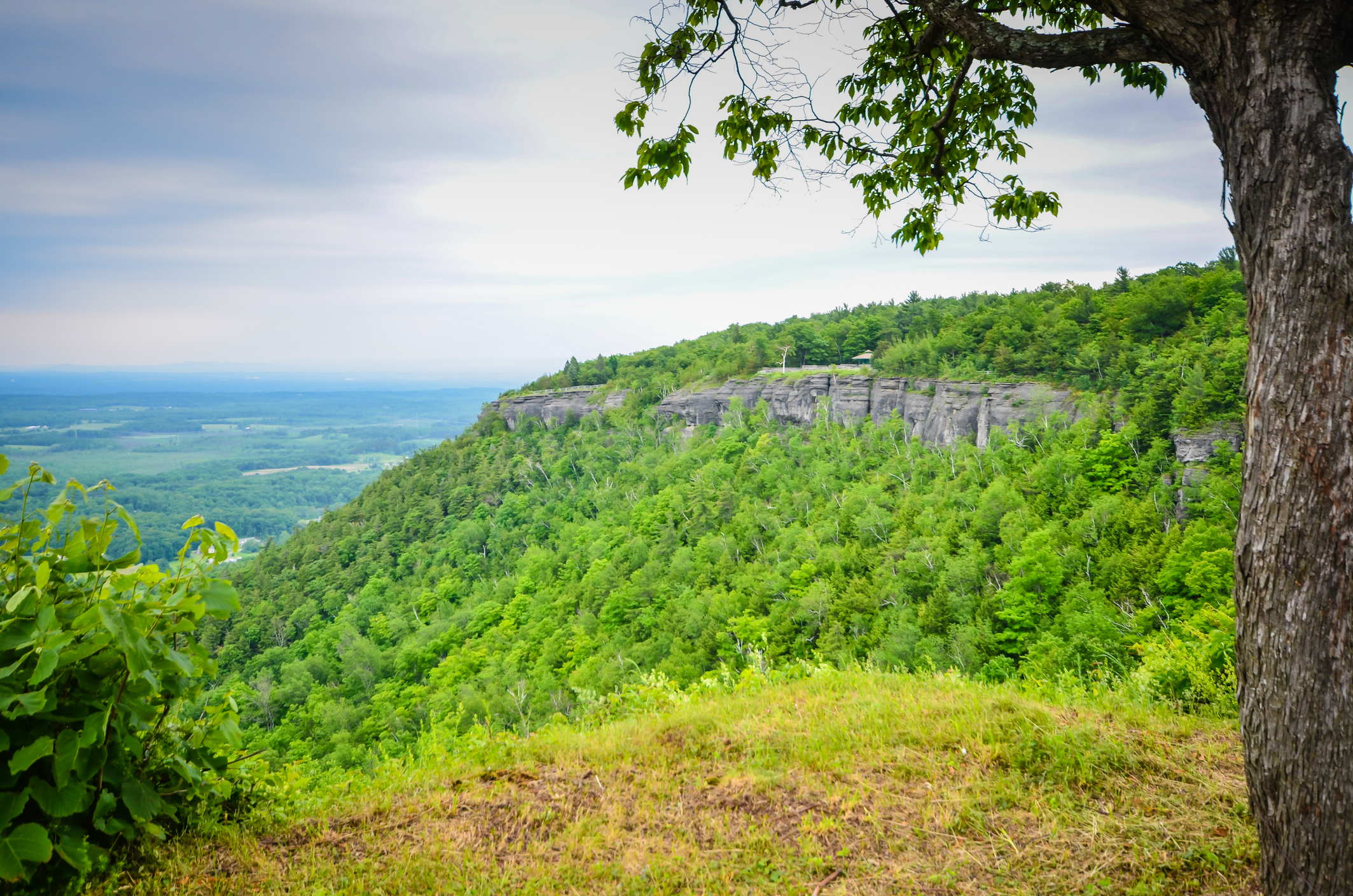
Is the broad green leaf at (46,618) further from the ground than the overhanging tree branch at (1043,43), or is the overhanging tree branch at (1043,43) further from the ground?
the overhanging tree branch at (1043,43)

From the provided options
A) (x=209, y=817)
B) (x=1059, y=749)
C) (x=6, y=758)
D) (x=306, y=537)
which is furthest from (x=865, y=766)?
(x=306, y=537)

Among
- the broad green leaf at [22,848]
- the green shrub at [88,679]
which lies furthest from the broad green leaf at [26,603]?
the broad green leaf at [22,848]

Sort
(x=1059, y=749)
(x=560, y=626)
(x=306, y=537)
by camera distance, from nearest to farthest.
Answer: (x=1059, y=749) < (x=560, y=626) < (x=306, y=537)

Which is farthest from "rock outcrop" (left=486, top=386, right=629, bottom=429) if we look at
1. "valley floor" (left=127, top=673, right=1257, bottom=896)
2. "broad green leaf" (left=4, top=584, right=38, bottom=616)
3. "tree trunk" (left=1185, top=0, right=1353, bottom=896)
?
"tree trunk" (left=1185, top=0, right=1353, bottom=896)

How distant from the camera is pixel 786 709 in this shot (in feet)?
16.0

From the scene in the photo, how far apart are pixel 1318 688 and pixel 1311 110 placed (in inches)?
80.0

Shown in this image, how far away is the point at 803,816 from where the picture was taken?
3273mm

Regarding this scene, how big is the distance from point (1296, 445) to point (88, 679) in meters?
4.37

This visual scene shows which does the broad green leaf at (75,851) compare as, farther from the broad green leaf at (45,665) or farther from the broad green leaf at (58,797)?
the broad green leaf at (45,665)

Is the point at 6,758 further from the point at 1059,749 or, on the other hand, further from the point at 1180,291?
the point at 1180,291

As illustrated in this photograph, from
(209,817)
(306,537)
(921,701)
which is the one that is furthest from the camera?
(306,537)

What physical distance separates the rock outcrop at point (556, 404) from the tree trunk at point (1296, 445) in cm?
7720

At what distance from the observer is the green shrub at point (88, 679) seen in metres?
2.07

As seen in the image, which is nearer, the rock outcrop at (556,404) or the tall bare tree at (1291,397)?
the tall bare tree at (1291,397)
